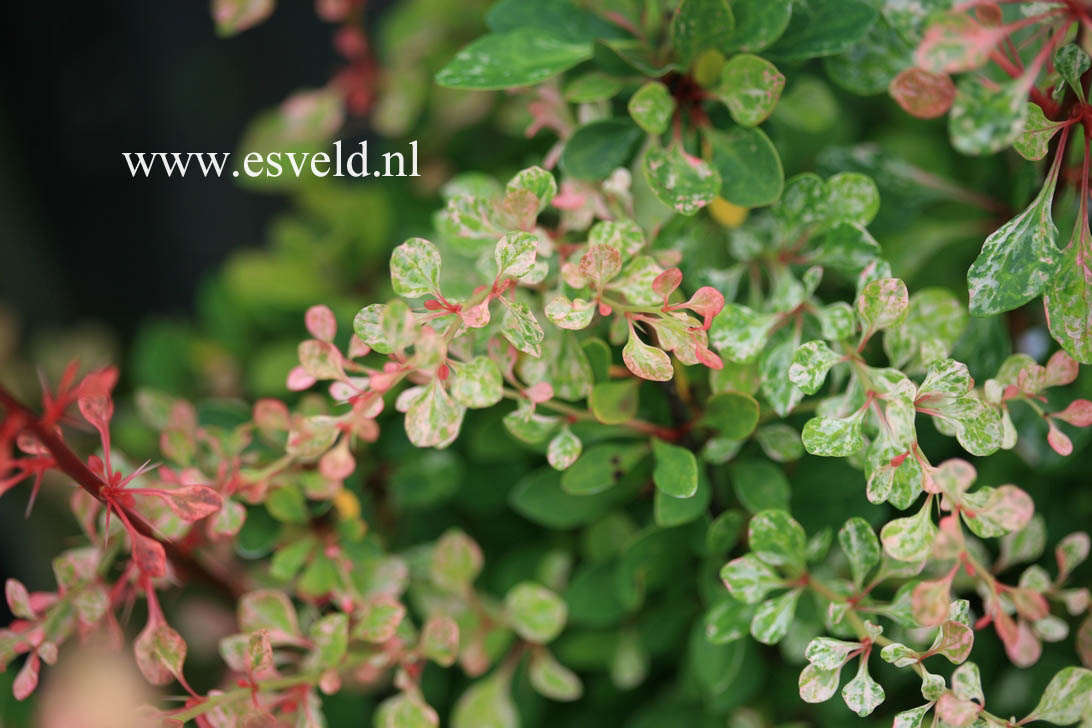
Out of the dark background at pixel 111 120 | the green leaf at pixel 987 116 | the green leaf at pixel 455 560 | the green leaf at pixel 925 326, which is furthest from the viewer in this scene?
the dark background at pixel 111 120

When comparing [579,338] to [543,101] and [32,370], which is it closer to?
[543,101]

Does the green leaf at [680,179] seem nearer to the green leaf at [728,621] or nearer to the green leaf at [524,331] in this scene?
the green leaf at [524,331]

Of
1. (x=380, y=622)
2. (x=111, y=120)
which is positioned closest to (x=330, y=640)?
(x=380, y=622)

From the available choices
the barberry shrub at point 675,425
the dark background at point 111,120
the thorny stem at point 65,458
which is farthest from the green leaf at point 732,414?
the dark background at point 111,120

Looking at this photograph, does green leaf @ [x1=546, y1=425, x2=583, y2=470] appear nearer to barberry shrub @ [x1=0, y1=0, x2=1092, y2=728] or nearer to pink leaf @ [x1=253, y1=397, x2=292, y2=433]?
barberry shrub @ [x1=0, y1=0, x2=1092, y2=728]

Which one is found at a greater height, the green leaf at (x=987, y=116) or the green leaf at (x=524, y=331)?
the green leaf at (x=987, y=116)

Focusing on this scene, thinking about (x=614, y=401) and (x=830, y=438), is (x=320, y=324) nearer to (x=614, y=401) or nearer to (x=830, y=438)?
(x=614, y=401)
